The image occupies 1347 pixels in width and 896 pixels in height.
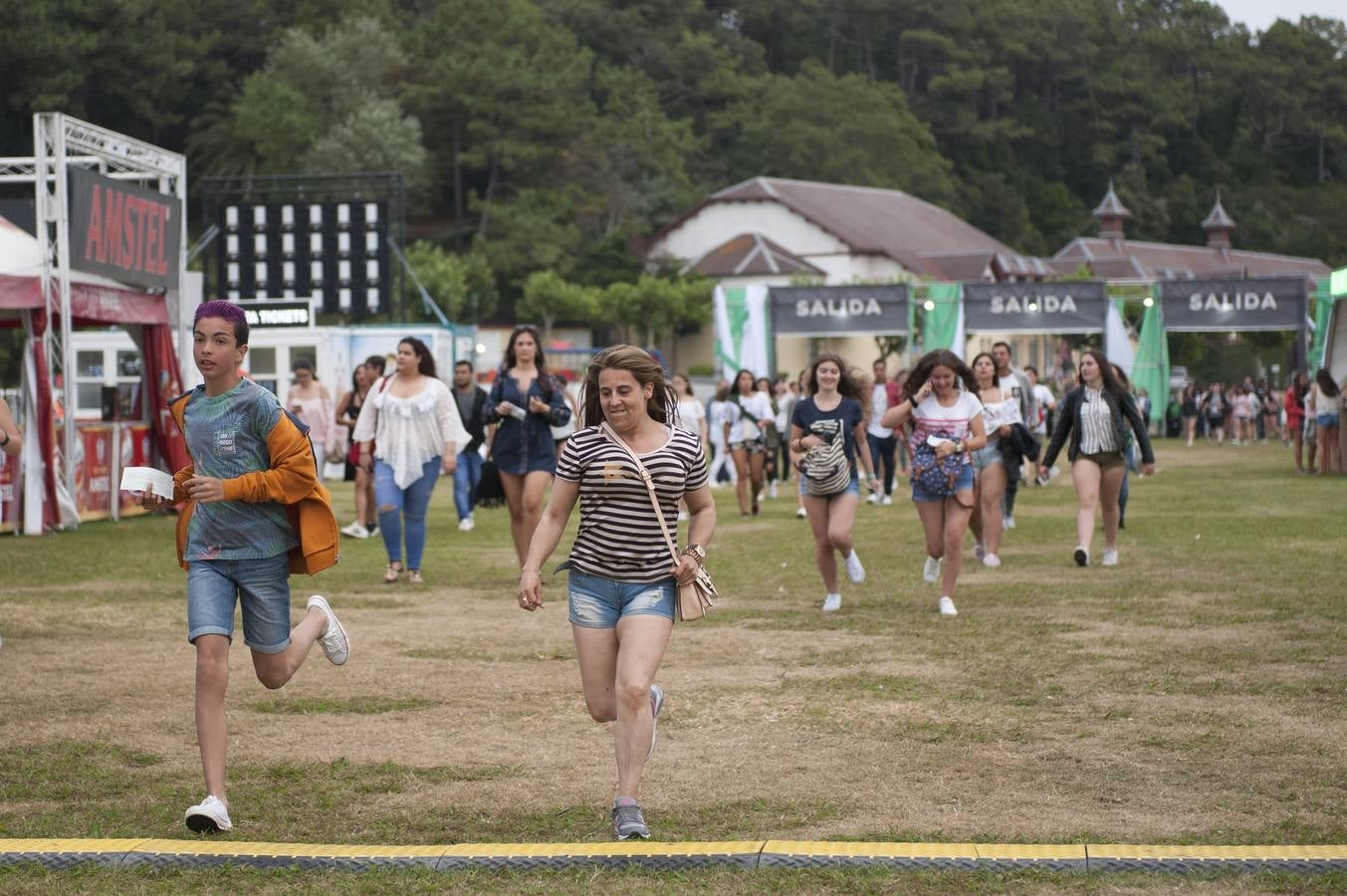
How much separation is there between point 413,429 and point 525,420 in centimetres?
88

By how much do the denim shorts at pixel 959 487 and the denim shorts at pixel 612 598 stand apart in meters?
5.73

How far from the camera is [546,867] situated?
5184 mm

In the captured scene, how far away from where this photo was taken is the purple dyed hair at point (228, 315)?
19.5ft

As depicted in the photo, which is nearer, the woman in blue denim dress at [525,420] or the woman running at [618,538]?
the woman running at [618,538]

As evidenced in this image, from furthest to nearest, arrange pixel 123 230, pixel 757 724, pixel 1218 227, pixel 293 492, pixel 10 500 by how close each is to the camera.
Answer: pixel 1218 227 < pixel 123 230 < pixel 10 500 < pixel 757 724 < pixel 293 492

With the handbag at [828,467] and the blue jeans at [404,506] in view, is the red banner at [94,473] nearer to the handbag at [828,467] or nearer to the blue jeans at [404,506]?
the blue jeans at [404,506]

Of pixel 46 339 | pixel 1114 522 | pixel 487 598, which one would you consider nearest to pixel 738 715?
pixel 487 598

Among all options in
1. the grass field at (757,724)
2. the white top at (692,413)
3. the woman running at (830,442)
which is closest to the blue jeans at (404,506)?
the grass field at (757,724)

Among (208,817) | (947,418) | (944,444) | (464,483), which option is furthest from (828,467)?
(464,483)

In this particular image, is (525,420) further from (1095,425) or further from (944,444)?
(1095,425)

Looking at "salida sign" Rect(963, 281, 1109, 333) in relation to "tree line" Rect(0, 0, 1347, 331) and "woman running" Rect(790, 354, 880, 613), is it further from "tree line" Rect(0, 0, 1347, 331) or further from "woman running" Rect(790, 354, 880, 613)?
"tree line" Rect(0, 0, 1347, 331)

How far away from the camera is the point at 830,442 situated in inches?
448

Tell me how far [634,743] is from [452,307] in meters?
66.6

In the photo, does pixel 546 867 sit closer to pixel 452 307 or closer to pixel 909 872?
pixel 909 872
